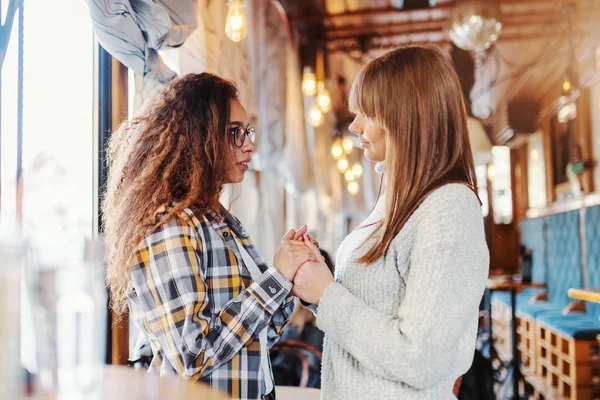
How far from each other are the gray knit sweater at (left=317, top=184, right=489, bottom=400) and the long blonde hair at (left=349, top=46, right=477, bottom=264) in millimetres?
49

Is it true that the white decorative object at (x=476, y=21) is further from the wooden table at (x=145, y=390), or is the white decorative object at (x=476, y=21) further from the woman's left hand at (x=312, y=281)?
the wooden table at (x=145, y=390)

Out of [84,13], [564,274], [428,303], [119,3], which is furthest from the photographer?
[564,274]

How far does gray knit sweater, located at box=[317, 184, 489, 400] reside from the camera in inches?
43.8

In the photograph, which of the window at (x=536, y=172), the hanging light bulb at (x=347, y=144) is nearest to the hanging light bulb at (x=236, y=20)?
the hanging light bulb at (x=347, y=144)

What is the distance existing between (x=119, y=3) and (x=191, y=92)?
57cm

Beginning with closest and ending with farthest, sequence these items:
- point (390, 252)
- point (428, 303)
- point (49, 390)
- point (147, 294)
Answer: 1. point (49, 390)
2. point (428, 303)
3. point (390, 252)
4. point (147, 294)

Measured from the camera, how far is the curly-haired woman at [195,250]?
1339mm

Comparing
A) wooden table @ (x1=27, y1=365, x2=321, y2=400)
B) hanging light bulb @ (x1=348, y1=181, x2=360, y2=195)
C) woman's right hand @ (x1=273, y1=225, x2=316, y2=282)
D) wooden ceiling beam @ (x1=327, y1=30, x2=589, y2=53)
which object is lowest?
wooden table @ (x1=27, y1=365, x2=321, y2=400)

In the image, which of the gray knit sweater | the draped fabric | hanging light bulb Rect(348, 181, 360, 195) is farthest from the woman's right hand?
hanging light bulb Rect(348, 181, 360, 195)

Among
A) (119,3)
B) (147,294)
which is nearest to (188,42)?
(119,3)

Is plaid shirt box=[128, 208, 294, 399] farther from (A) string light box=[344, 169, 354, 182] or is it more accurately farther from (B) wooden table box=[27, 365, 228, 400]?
(A) string light box=[344, 169, 354, 182]

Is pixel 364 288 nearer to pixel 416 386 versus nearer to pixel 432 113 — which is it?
pixel 416 386

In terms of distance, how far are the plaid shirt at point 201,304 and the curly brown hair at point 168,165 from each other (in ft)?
0.16

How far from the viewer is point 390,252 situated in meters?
1.26
